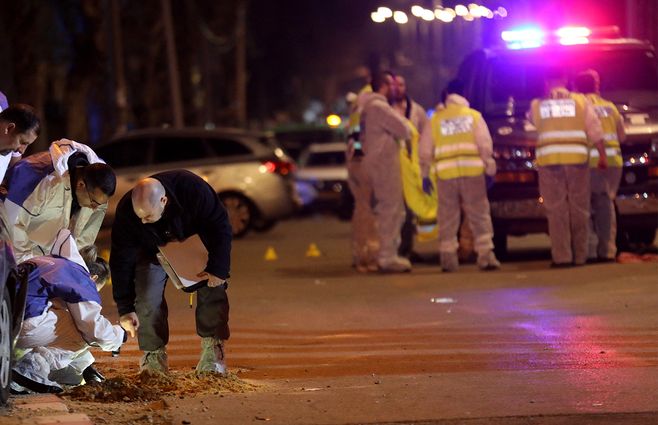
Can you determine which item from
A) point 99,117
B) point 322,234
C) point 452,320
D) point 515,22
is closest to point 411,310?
point 452,320

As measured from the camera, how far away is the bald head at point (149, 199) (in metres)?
7.83

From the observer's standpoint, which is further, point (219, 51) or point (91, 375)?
point (219, 51)

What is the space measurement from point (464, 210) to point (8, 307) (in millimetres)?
8009

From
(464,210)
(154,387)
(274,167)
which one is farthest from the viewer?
(274,167)

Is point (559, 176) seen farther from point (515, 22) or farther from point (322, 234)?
point (322, 234)

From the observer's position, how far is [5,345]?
721 cm

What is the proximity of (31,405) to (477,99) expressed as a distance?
8852mm

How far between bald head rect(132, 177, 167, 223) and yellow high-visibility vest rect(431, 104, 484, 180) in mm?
6704

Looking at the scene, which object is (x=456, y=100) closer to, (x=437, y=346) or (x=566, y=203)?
(x=566, y=203)

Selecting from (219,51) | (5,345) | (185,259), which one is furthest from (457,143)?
(219,51)

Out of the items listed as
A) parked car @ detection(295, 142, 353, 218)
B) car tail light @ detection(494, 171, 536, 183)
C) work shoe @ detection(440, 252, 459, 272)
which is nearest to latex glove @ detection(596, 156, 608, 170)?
car tail light @ detection(494, 171, 536, 183)

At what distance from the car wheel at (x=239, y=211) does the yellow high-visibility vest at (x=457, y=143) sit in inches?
309

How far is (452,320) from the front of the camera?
11.1 metres

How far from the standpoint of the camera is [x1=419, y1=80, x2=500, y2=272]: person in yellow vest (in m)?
14.2
